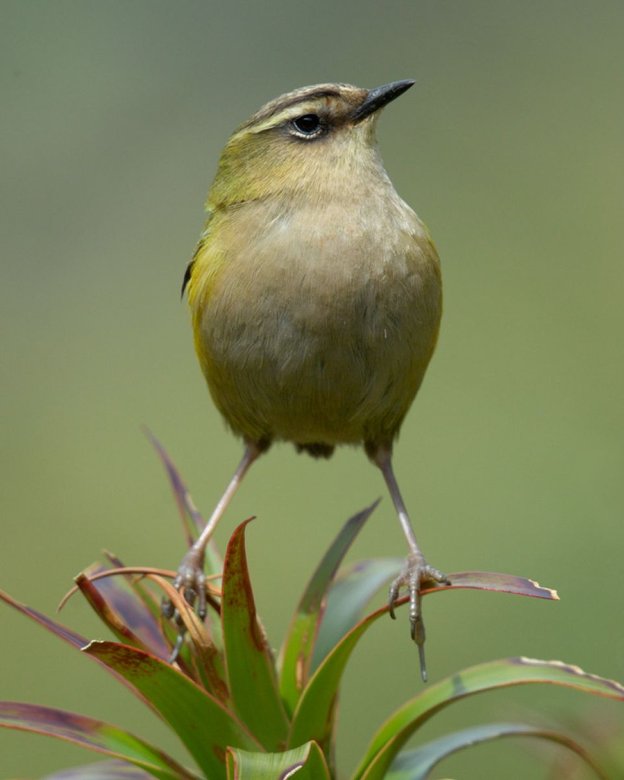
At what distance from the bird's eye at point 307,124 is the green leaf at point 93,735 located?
1.63 meters

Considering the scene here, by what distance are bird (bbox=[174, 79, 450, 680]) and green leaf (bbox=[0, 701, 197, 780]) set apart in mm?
447

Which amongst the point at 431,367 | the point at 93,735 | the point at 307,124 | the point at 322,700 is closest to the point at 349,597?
the point at 322,700

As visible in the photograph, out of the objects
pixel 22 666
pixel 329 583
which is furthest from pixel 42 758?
pixel 329 583

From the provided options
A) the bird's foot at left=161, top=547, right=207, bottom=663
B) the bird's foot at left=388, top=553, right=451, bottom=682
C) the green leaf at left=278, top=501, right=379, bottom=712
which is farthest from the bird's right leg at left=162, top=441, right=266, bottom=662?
the bird's foot at left=388, top=553, right=451, bottom=682

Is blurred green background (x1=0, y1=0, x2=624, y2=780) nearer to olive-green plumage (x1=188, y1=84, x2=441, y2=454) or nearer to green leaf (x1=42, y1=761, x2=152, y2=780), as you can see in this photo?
olive-green plumage (x1=188, y1=84, x2=441, y2=454)

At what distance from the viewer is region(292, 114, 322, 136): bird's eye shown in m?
3.20

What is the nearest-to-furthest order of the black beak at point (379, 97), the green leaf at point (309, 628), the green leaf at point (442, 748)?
the green leaf at point (442, 748)
the green leaf at point (309, 628)
the black beak at point (379, 97)

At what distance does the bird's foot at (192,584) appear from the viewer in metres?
2.67

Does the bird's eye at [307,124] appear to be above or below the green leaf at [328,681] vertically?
above

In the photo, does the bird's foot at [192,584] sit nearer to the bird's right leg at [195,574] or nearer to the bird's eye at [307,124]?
the bird's right leg at [195,574]

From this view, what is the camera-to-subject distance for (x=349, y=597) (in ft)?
8.76

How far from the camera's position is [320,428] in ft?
10.1

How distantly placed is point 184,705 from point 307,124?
1.62 metres

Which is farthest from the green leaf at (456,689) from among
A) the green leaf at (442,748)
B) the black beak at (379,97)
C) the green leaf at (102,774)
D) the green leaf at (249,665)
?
the black beak at (379,97)
